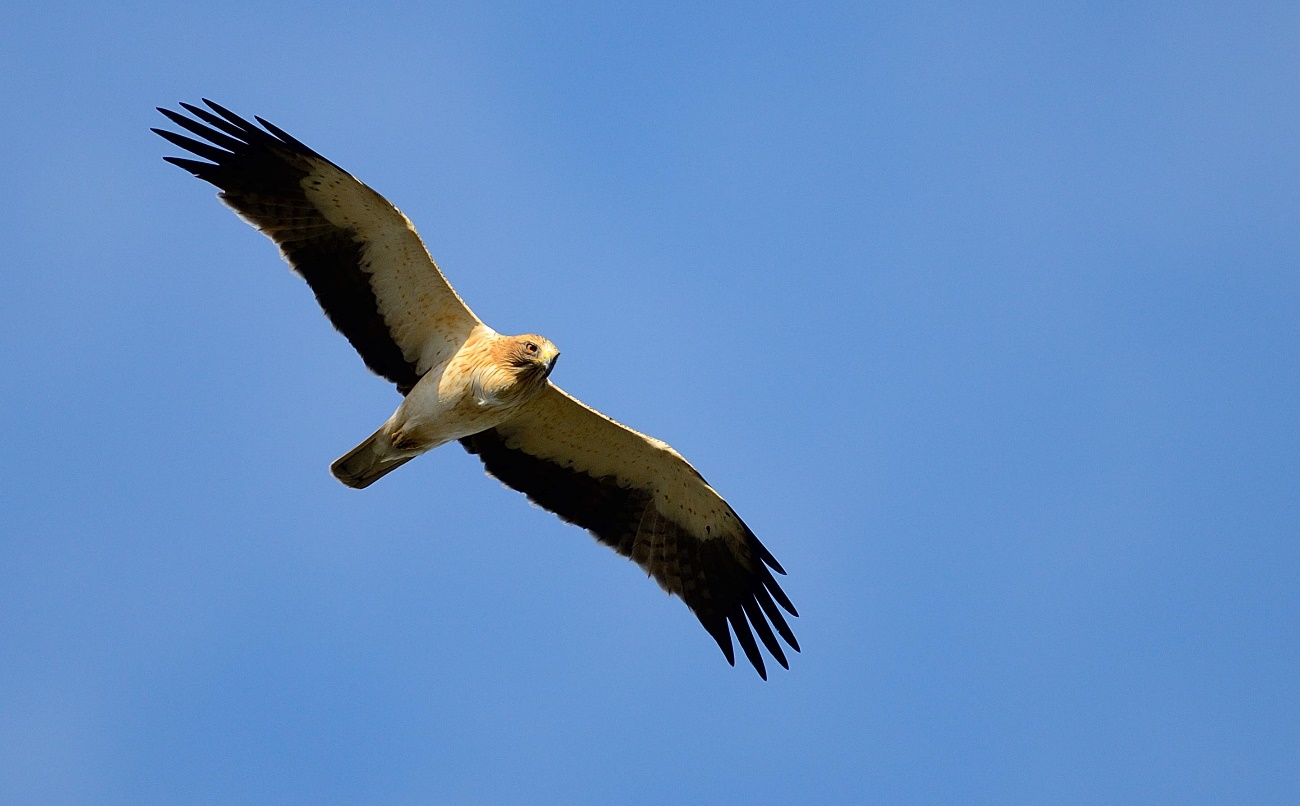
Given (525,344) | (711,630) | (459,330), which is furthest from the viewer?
(711,630)

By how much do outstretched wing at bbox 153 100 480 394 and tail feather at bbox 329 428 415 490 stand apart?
83cm

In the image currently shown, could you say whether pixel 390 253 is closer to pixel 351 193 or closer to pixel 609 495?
pixel 351 193

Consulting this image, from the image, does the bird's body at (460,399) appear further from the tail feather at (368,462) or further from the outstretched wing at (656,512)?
the outstretched wing at (656,512)

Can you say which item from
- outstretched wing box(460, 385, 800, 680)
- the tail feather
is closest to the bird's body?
the tail feather

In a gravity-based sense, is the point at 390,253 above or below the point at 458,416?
above

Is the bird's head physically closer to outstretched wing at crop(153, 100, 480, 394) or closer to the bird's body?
the bird's body

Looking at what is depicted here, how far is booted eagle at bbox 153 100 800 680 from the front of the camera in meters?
12.5

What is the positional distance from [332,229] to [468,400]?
2.00 meters

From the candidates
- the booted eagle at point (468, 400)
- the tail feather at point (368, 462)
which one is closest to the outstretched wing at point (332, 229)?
the booted eagle at point (468, 400)

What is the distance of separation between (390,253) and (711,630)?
183 inches

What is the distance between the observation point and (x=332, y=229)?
1279cm

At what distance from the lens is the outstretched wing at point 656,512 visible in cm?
1347

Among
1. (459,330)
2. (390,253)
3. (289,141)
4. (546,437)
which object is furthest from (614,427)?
(289,141)

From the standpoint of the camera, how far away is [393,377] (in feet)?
43.2
